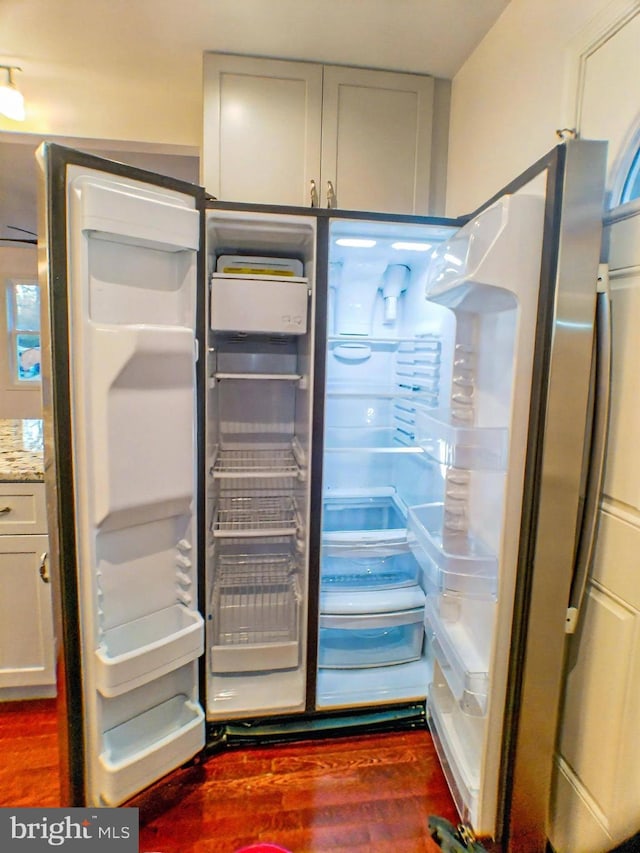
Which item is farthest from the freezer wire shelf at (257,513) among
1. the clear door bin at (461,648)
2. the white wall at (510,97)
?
the white wall at (510,97)

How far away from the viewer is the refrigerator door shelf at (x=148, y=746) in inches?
48.6

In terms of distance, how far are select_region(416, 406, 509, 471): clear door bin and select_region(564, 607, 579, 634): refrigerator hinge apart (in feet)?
1.29

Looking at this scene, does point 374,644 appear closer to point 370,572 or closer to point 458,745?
point 370,572

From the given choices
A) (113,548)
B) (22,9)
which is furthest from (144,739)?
(22,9)

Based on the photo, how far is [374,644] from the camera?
6.43 ft

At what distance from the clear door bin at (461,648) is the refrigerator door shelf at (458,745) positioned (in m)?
0.10

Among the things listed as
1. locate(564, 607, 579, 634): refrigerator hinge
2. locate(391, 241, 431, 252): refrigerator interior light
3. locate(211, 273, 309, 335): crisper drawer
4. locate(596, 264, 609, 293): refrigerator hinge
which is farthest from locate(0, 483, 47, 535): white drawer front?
locate(596, 264, 609, 293): refrigerator hinge

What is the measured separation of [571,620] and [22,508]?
1.84 metres

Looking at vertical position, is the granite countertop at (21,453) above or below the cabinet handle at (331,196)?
below

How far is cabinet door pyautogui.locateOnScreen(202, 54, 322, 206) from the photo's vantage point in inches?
70.8

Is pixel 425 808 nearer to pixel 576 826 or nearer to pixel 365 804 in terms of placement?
pixel 365 804

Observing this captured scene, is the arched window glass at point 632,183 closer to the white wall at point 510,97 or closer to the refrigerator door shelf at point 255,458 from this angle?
the white wall at point 510,97

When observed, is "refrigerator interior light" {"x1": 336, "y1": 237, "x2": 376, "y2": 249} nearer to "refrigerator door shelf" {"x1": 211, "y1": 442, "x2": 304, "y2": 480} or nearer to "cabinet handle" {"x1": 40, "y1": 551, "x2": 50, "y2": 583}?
"refrigerator door shelf" {"x1": 211, "y1": 442, "x2": 304, "y2": 480}

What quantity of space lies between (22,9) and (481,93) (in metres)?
1.60
